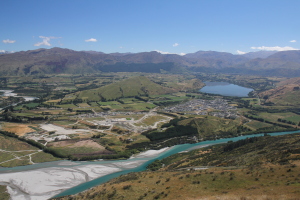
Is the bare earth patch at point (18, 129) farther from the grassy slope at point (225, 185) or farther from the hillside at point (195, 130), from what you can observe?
the grassy slope at point (225, 185)

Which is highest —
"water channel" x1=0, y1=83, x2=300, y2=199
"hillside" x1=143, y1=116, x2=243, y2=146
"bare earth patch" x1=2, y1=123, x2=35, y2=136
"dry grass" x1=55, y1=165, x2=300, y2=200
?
"dry grass" x1=55, y1=165, x2=300, y2=200

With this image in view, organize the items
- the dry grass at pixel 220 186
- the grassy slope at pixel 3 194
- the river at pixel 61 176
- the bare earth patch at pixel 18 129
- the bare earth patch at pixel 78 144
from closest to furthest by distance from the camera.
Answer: the dry grass at pixel 220 186 → the grassy slope at pixel 3 194 → the river at pixel 61 176 → the bare earth patch at pixel 78 144 → the bare earth patch at pixel 18 129

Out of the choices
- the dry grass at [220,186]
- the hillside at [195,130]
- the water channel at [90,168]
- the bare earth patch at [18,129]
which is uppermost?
the dry grass at [220,186]

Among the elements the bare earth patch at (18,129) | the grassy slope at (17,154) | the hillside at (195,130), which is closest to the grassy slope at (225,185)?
the grassy slope at (17,154)

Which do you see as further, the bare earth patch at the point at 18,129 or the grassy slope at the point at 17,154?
the bare earth patch at the point at 18,129

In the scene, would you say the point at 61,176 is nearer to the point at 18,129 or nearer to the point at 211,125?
the point at 18,129

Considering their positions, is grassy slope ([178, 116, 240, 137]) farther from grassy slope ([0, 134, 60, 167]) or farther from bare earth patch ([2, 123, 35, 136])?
bare earth patch ([2, 123, 35, 136])

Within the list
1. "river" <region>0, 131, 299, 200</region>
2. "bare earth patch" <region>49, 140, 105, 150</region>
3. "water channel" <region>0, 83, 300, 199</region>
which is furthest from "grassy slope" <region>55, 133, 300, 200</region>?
"bare earth patch" <region>49, 140, 105, 150</region>

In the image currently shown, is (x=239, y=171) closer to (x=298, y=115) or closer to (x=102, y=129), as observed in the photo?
(x=102, y=129)
